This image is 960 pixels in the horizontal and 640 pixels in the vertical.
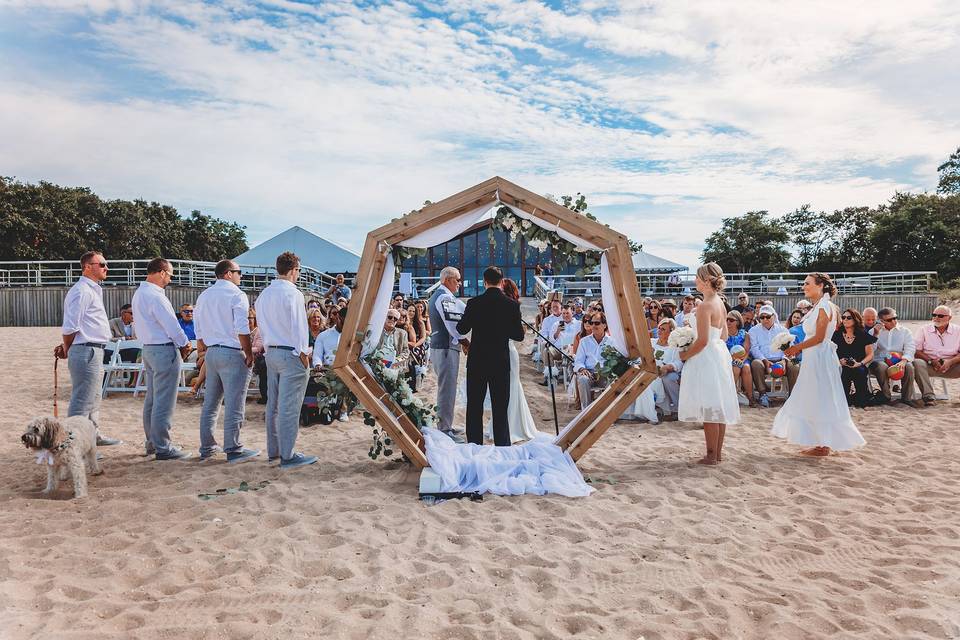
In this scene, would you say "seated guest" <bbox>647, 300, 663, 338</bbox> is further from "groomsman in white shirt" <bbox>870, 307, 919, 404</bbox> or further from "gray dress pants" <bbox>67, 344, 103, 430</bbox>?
"gray dress pants" <bbox>67, 344, 103, 430</bbox>

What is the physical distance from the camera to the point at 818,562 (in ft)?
→ 12.9

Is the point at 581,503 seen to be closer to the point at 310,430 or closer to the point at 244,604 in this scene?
the point at 244,604

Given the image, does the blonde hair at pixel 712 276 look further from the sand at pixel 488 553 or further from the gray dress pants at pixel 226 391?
the gray dress pants at pixel 226 391

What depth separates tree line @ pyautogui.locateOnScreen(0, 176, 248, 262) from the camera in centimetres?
3269

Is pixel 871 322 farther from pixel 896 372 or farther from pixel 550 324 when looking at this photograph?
pixel 550 324

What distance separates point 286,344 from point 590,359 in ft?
15.4

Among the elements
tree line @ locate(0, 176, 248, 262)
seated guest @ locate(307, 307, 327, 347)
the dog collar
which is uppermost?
tree line @ locate(0, 176, 248, 262)

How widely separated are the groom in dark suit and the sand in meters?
0.97

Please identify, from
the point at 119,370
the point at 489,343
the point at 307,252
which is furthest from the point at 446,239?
the point at 307,252

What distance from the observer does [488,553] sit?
13.4 feet

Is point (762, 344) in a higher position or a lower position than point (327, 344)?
lower

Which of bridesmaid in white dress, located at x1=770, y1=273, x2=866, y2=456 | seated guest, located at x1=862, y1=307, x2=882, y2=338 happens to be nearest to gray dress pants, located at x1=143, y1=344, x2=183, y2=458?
bridesmaid in white dress, located at x1=770, y1=273, x2=866, y2=456

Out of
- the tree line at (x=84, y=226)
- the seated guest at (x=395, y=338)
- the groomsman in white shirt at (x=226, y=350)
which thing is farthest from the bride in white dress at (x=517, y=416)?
the tree line at (x=84, y=226)

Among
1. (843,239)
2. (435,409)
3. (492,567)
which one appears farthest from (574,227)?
(843,239)
